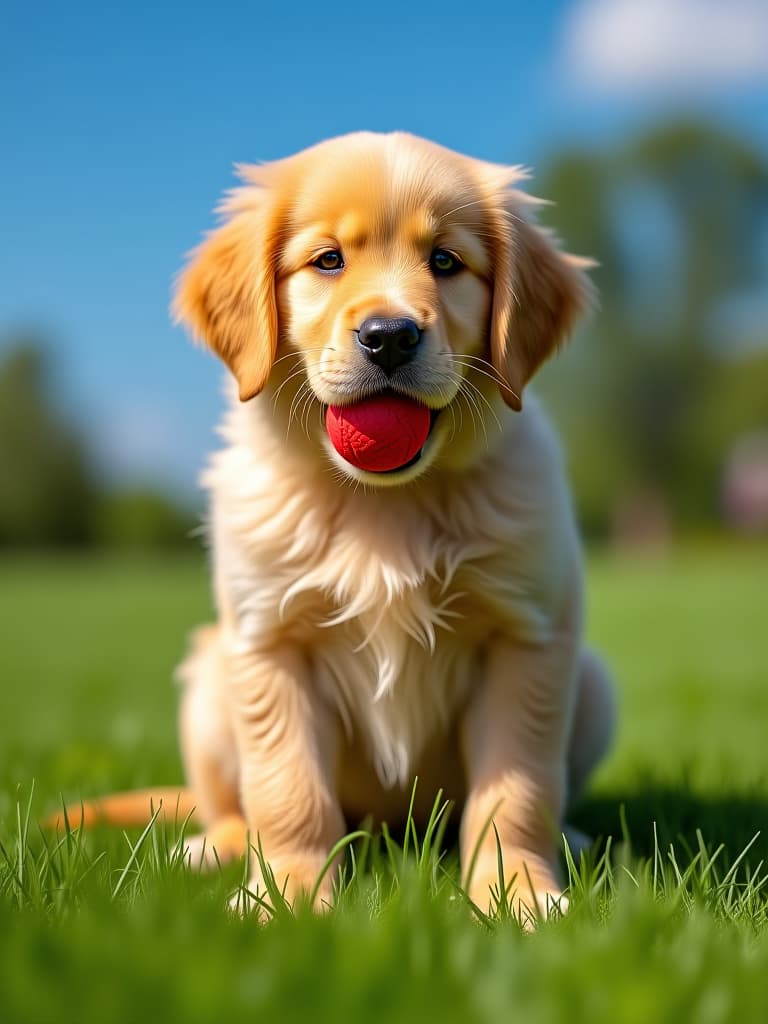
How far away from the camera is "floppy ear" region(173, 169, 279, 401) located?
8.19ft

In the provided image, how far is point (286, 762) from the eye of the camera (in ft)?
8.24

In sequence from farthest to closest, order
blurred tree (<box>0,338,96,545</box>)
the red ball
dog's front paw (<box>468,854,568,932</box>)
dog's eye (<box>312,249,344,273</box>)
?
1. blurred tree (<box>0,338,96,545</box>)
2. dog's eye (<box>312,249,344,273</box>)
3. the red ball
4. dog's front paw (<box>468,854,568,932</box>)

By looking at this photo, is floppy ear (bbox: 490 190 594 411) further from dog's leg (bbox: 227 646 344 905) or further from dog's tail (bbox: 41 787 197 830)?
dog's tail (bbox: 41 787 197 830)

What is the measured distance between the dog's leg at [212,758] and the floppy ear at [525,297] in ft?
3.27

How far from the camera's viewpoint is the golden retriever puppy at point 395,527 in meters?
2.43

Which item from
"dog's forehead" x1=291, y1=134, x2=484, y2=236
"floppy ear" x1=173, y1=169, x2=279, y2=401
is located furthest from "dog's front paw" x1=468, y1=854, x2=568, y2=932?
"dog's forehead" x1=291, y1=134, x2=484, y2=236

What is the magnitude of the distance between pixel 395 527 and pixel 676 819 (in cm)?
108

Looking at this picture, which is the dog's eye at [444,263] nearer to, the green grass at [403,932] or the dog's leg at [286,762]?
the dog's leg at [286,762]

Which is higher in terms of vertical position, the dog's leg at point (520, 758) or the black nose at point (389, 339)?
the black nose at point (389, 339)

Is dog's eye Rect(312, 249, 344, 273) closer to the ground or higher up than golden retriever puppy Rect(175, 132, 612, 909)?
higher up

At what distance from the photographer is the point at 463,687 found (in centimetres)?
259

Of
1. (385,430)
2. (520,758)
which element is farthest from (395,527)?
(520,758)

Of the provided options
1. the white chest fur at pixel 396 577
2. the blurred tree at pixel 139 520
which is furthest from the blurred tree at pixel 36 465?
the white chest fur at pixel 396 577

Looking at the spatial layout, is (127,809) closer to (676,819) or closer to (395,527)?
(395,527)
